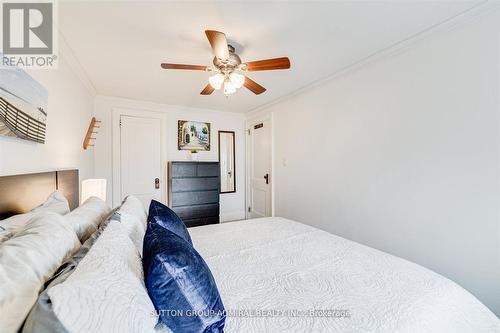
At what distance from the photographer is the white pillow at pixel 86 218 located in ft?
3.49

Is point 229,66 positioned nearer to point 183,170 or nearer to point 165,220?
point 165,220

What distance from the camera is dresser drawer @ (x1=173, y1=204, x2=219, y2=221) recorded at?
345 centimetres

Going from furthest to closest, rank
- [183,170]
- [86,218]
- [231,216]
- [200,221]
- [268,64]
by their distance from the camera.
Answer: [231,216]
[200,221]
[183,170]
[268,64]
[86,218]

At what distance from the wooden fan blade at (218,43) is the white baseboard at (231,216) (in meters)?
3.25

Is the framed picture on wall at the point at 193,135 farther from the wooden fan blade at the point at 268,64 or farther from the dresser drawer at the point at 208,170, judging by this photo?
the wooden fan blade at the point at 268,64

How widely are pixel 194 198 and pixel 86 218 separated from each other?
94.8 inches

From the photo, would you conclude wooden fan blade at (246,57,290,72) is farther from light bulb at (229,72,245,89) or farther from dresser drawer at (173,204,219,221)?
dresser drawer at (173,204,219,221)

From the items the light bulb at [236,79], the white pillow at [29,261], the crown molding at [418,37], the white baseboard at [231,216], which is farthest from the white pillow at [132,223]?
the white baseboard at [231,216]

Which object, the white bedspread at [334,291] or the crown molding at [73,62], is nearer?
the white bedspread at [334,291]

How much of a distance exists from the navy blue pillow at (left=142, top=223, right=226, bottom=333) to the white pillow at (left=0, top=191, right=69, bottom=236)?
68 cm

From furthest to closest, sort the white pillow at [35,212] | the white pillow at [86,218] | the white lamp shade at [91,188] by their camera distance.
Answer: the white lamp shade at [91,188], the white pillow at [86,218], the white pillow at [35,212]

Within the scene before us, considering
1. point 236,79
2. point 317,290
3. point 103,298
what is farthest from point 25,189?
point 317,290

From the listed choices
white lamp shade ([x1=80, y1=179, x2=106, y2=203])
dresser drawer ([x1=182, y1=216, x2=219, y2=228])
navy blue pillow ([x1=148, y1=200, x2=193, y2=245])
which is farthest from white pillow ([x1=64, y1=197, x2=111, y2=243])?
dresser drawer ([x1=182, y1=216, x2=219, y2=228])

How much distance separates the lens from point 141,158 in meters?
3.57
